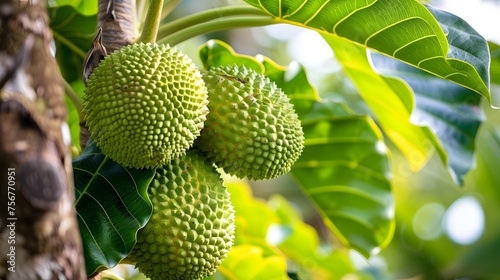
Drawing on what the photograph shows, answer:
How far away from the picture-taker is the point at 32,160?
1.78 feet

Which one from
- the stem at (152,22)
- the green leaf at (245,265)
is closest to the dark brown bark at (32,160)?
the stem at (152,22)

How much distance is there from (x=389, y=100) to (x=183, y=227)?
85 centimetres

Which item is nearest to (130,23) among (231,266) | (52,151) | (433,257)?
(52,151)

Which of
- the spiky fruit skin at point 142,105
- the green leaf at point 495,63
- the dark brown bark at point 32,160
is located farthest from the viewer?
the green leaf at point 495,63

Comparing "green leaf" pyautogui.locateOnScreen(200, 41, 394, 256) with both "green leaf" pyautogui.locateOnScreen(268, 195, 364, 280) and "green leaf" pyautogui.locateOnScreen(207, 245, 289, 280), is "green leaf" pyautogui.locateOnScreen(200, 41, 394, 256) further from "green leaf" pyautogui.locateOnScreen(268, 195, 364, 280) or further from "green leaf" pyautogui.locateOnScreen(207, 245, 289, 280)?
"green leaf" pyautogui.locateOnScreen(268, 195, 364, 280)

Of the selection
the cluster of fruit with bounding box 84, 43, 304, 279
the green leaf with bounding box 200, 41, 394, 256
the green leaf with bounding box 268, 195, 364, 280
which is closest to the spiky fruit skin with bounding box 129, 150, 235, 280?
the cluster of fruit with bounding box 84, 43, 304, 279

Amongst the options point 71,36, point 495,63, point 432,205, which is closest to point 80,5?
point 71,36

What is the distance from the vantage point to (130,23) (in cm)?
117

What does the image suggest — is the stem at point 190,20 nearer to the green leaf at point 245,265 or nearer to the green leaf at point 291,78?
the green leaf at point 291,78

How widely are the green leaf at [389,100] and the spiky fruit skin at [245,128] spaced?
323mm

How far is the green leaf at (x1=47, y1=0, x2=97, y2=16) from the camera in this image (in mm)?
1470

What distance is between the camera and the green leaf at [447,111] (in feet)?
5.09

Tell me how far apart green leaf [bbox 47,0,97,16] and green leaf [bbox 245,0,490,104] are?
0.46m

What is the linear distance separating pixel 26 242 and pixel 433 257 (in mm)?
4450
